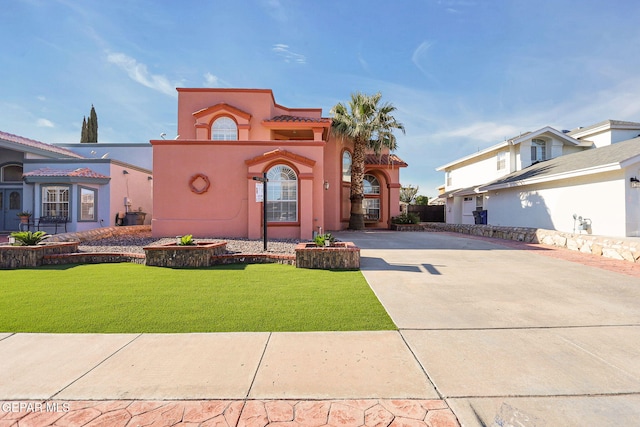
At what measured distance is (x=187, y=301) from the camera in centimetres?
520

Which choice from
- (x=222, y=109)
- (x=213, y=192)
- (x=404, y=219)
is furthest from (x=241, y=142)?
(x=404, y=219)

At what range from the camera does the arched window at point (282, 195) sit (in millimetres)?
13719

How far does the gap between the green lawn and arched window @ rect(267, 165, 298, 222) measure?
6343 millimetres

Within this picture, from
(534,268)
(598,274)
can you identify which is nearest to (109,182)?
(534,268)

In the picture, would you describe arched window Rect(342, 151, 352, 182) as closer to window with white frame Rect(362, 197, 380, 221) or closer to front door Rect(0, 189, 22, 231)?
window with white frame Rect(362, 197, 380, 221)

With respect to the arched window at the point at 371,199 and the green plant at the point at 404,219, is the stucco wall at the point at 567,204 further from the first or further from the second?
the arched window at the point at 371,199

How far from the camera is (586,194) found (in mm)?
13242

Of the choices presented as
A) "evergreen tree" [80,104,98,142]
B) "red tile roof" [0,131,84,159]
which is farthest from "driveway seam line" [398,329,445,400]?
"evergreen tree" [80,104,98,142]

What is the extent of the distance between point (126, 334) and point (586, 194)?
696 inches

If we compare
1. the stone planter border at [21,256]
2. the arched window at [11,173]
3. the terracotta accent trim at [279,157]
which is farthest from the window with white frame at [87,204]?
the terracotta accent trim at [279,157]

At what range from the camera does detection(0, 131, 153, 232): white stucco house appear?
51.2 ft

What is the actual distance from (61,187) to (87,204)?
1.48m

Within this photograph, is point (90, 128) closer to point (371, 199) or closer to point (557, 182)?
point (371, 199)

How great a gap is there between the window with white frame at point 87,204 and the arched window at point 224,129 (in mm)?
7500
